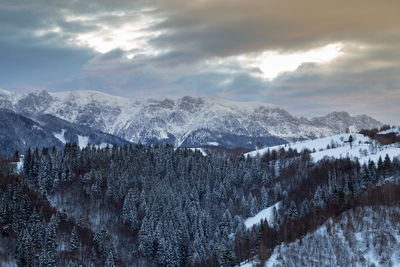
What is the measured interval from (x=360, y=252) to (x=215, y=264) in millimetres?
66857

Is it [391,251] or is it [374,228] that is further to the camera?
[374,228]

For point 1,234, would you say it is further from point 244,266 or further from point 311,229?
point 311,229

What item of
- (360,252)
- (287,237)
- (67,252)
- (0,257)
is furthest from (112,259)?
(360,252)

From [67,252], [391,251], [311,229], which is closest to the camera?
[391,251]

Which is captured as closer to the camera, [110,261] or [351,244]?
[351,244]

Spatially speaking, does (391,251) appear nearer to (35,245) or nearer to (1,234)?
(35,245)

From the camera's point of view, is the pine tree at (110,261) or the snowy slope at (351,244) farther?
the pine tree at (110,261)

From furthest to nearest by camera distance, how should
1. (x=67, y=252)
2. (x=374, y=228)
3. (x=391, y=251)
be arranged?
(x=67, y=252), (x=374, y=228), (x=391, y=251)

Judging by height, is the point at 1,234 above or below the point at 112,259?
above

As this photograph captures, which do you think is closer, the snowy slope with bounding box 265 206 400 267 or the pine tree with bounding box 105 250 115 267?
the snowy slope with bounding box 265 206 400 267

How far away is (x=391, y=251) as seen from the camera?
158 metres

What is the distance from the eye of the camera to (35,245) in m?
187

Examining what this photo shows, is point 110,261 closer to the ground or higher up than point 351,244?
closer to the ground

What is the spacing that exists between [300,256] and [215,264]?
45.2 m
